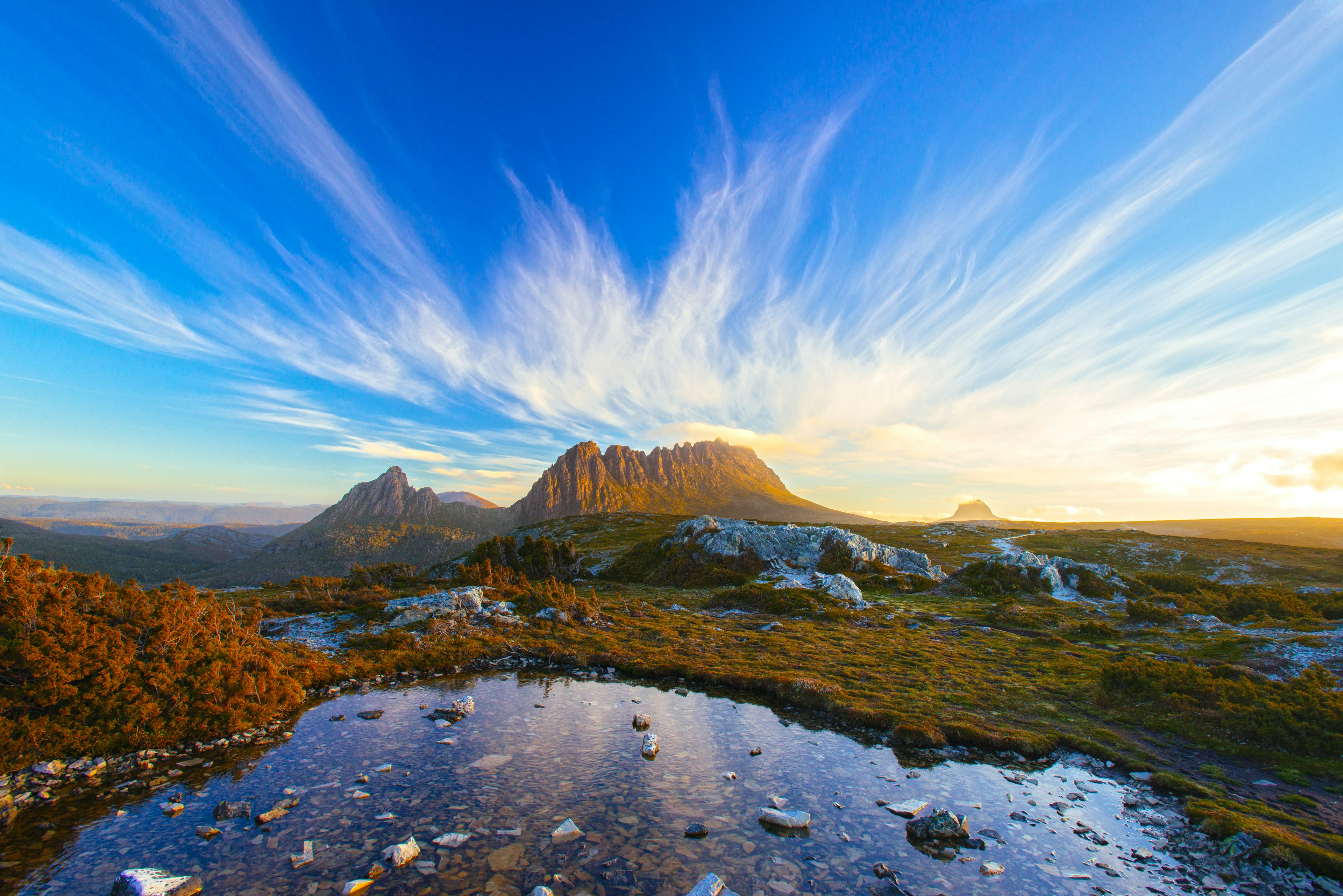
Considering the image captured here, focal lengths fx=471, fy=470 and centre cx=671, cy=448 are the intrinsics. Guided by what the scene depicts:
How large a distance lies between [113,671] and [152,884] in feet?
30.1

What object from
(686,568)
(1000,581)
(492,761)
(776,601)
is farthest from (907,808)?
(1000,581)

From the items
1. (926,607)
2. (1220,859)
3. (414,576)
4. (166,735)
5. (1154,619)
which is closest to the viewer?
(1220,859)

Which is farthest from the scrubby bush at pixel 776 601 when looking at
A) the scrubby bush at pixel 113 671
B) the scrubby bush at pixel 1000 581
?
the scrubby bush at pixel 113 671

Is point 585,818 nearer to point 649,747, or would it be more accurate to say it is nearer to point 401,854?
point 401,854

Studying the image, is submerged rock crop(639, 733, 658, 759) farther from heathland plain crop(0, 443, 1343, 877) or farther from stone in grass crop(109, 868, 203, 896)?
stone in grass crop(109, 868, 203, 896)

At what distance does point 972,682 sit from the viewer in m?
22.0

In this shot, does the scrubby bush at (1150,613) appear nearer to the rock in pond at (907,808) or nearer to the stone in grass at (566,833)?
the rock in pond at (907,808)

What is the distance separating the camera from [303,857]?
9.21m

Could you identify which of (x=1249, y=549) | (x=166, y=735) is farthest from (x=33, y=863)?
(x=1249, y=549)

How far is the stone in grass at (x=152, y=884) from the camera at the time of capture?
7.94 metres

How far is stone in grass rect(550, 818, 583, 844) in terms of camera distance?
33.1 feet

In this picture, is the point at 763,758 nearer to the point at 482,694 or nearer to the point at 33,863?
the point at 482,694

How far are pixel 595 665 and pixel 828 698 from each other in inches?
462

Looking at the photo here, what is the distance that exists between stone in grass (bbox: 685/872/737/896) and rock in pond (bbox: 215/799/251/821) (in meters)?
10.1
